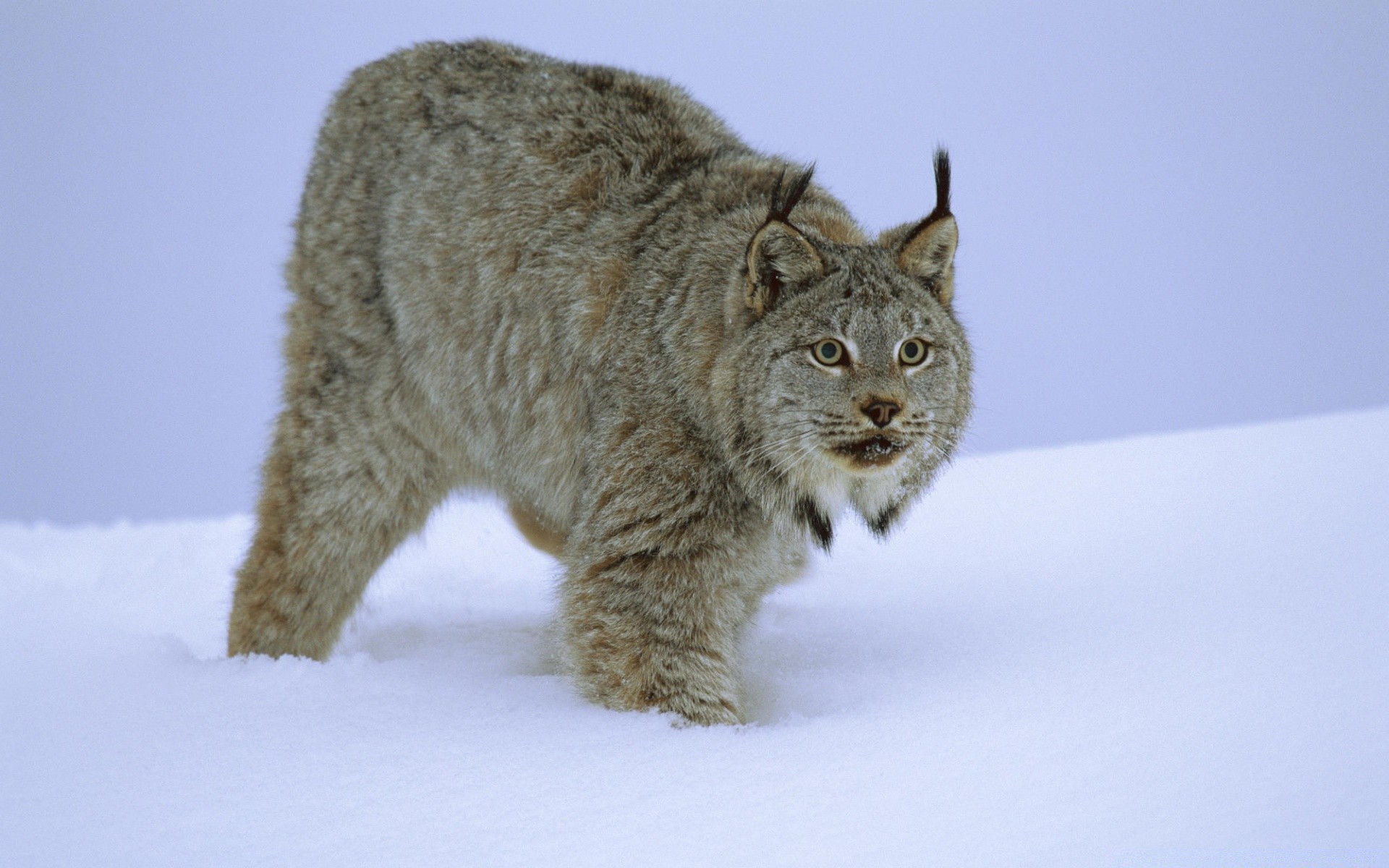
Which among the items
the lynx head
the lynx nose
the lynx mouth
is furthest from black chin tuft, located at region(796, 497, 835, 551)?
the lynx nose

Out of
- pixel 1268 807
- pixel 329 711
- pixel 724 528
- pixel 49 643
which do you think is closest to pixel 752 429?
pixel 724 528

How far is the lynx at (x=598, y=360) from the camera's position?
3832 mm

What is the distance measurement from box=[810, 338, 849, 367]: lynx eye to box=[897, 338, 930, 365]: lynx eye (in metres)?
0.19

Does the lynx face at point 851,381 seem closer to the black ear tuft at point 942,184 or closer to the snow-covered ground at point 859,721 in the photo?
the black ear tuft at point 942,184

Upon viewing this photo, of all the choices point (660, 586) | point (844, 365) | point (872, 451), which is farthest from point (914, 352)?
point (660, 586)

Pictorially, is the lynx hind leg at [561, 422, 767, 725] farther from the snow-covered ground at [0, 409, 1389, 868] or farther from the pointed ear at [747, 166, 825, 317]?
the pointed ear at [747, 166, 825, 317]

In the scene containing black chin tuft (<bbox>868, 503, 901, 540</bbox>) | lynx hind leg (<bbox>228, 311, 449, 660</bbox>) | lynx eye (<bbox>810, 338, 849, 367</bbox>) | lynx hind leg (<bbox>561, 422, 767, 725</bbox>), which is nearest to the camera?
lynx eye (<bbox>810, 338, 849, 367</bbox>)

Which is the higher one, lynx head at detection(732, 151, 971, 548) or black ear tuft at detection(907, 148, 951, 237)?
black ear tuft at detection(907, 148, 951, 237)

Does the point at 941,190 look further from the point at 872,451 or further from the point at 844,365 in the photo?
the point at 872,451

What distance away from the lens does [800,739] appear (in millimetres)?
3307

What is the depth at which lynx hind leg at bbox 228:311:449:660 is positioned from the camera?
494 centimetres

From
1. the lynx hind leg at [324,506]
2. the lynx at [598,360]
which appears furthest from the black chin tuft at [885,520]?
the lynx hind leg at [324,506]

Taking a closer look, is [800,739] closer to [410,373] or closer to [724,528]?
[724,528]

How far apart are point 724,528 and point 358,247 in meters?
2.16
